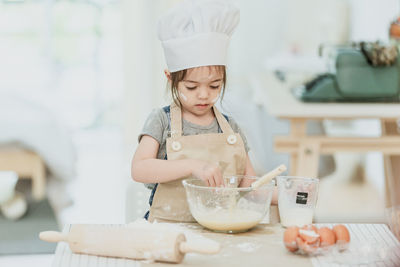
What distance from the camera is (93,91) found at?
5.55m

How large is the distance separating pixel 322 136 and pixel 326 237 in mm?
1594

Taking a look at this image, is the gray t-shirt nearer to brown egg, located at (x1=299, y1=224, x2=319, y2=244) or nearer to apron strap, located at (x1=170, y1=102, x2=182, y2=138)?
apron strap, located at (x1=170, y1=102, x2=182, y2=138)

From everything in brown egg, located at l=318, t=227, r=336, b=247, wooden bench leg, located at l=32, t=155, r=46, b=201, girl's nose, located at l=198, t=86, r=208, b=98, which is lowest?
wooden bench leg, located at l=32, t=155, r=46, b=201

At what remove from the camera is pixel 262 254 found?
1075 mm

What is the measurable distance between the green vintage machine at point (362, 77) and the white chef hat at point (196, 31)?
1.42 meters

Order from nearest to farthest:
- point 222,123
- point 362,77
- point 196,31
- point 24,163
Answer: point 196,31 → point 222,123 → point 362,77 → point 24,163

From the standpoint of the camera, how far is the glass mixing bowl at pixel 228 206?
115 centimetres

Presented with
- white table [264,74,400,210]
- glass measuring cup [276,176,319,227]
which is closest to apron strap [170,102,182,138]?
glass measuring cup [276,176,319,227]

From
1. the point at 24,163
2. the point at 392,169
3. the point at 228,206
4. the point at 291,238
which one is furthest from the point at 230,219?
the point at 24,163

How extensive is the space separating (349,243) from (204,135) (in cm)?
34

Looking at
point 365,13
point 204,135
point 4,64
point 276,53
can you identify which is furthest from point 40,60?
point 204,135

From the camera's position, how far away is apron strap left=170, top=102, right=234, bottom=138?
1.27 metres

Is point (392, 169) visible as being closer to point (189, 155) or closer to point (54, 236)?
point (189, 155)

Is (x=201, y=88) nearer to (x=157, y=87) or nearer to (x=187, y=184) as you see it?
(x=187, y=184)
